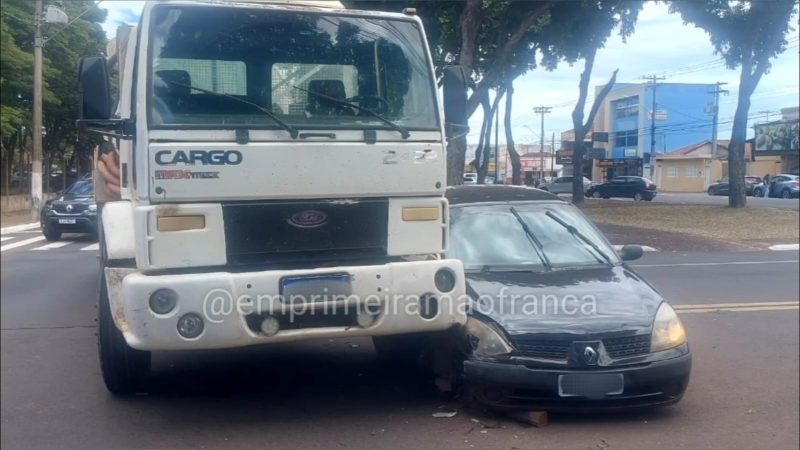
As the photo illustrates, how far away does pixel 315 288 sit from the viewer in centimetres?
566

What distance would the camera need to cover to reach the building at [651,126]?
8539 mm

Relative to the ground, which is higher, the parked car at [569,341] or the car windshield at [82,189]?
the car windshield at [82,189]

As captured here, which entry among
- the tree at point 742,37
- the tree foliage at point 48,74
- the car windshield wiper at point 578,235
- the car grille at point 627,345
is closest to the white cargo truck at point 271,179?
the tree foliage at point 48,74

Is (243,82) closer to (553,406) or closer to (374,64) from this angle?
(374,64)

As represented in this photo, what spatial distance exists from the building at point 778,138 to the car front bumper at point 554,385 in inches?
79.8

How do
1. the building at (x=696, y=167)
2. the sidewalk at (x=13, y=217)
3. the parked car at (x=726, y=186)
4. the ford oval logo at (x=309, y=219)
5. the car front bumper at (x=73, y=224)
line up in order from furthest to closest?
the parked car at (x=726, y=186), the building at (x=696, y=167), the car front bumper at (x=73, y=224), the ford oval logo at (x=309, y=219), the sidewalk at (x=13, y=217)

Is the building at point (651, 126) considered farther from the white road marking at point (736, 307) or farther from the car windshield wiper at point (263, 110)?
the car windshield wiper at point (263, 110)

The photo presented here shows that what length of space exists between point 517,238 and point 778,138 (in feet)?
7.38

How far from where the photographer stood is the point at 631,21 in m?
10.3

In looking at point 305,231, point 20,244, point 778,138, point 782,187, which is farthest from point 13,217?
point 782,187

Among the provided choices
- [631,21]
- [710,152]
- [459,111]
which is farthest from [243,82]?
[631,21]

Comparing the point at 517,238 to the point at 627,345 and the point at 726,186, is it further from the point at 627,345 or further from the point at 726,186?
the point at 726,186

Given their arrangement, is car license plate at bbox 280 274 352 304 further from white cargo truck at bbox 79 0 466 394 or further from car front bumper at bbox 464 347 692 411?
car front bumper at bbox 464 347 692 411

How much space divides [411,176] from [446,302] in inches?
34.6
